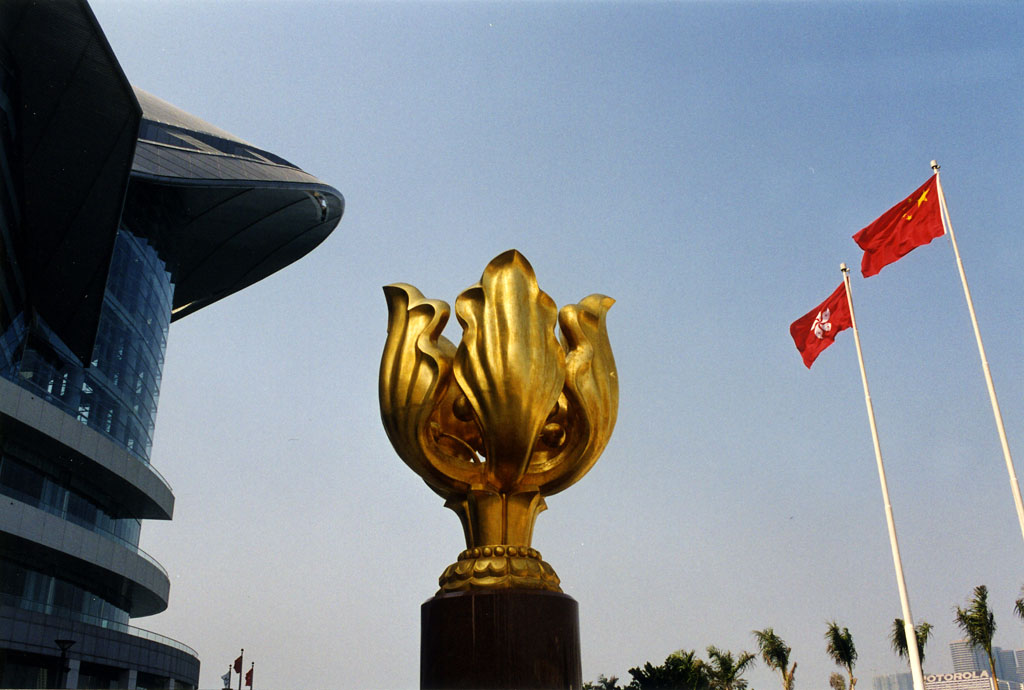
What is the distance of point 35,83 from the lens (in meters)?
24.7

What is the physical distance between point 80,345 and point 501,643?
28403 mm

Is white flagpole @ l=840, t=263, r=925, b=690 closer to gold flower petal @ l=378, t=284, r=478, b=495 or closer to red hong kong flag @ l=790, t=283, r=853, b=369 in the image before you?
red hong kong flag @ l=790, t=283, r=853, b=369

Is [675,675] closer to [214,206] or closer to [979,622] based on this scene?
[979,622]

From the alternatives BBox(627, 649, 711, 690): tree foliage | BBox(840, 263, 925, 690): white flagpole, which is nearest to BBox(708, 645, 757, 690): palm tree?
BBox(627, 649, 711, 690): tree foliage

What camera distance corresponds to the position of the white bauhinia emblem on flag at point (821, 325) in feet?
44.0

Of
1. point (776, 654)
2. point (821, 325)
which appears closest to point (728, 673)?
point (776, 654)

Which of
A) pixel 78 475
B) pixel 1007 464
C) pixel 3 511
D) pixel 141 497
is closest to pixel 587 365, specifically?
pixel 1007 464

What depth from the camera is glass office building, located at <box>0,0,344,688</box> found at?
24.7 meters

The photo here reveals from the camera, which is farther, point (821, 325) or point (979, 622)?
point (979, 622)

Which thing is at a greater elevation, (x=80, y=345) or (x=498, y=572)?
(x=80, y=345)

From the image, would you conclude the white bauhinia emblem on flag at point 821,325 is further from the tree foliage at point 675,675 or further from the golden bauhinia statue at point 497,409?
the tree foliage at point 675,675

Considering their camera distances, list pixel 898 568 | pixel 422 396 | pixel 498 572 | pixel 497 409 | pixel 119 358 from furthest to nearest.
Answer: pixel 119 358 → pixel 898 568 → pixel 422 396 → pixel 497 409 → pixel 498 572

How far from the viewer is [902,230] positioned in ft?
38.7

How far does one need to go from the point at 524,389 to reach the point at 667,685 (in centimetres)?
2462
